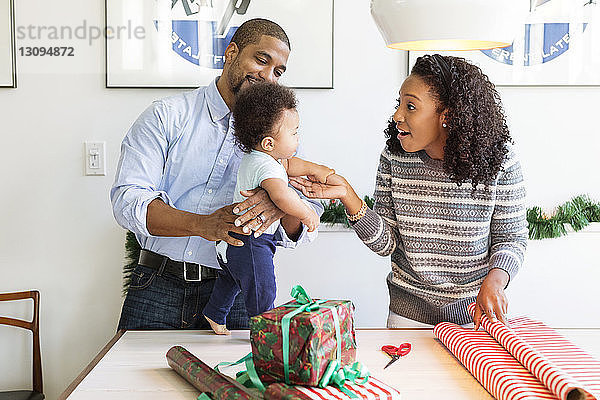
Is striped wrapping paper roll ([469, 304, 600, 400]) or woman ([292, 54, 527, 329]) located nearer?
striped wrapping paper roll ([469, 304, 600, 400])

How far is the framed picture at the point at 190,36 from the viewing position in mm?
2500

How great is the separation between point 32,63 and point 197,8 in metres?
0.63

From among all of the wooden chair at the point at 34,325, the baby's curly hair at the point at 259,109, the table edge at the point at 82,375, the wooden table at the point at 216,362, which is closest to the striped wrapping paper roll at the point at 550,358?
the wooden table at the point at 216,362

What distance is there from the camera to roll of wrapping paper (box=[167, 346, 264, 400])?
1.17 metres

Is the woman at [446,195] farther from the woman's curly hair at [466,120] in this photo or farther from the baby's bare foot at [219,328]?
the baby's bare foot at [219,328]

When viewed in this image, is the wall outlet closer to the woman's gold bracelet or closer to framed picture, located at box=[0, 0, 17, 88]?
framed picture, located at box=[0, 0, 17, 88]

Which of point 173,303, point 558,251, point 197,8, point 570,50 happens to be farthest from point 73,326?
point 570,50

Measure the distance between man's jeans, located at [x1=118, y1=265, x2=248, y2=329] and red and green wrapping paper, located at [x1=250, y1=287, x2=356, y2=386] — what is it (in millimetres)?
Result: 650

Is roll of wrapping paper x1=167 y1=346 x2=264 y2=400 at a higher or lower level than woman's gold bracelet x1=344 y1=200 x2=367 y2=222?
lower

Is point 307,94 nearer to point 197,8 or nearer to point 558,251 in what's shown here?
point 197,8

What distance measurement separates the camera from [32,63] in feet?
8.22

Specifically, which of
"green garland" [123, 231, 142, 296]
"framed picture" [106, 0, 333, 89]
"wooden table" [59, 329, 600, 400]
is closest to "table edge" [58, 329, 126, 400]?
"wooden table" [59, 329, 600, 400]

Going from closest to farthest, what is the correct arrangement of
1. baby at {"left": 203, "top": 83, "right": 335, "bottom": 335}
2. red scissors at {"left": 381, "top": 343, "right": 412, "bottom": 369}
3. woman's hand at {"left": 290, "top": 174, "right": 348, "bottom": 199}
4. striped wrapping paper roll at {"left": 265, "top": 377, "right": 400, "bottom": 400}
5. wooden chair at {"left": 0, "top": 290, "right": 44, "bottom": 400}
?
striped wrapping paper roll at {"left": 265, "top": 377, "right": 400, "bottom": 400} < red scissors at {"left": 381, "top": 343, "right": 412, "bottom": 369} < baby at {"left": 203, "top": 83, "right": 335, "bottom": 335} < woman's hand at {"left": 290, "top": 174, "right": 348, "bottom": 199} < wooden chair at {"left": 0, "top": 290, "right": 44, "bottom": 400}

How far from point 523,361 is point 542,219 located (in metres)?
1.37
